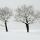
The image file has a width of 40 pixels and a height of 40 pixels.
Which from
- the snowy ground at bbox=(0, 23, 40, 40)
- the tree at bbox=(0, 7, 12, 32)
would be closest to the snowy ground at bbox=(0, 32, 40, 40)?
the snowy ground at bbox=(0, 23, 40, 40)

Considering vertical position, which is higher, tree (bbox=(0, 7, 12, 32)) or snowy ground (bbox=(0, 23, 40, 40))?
tree (bbox=(0, 7, 12, 32))

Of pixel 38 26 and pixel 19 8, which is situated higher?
pixel 19 8

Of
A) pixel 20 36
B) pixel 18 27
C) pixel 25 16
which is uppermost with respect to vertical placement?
pixel 25 16

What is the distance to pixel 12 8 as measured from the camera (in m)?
1.09

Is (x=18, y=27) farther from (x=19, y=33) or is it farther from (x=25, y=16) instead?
(x=25, y=16)

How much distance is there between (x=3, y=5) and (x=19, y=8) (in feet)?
0.80

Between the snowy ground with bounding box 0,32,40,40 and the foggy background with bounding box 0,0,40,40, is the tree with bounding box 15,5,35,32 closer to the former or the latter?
the foggy background with bounding box 0,0,40,40

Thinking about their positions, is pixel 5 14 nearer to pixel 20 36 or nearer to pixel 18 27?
pixel 18 27

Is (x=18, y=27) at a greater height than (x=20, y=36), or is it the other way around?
(x=18, y=27)

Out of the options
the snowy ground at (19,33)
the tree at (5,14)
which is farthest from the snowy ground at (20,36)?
the tree at (5,14)

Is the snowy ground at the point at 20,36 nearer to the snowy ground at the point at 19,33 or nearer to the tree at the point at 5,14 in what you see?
the snowy ground at the point at 19,33

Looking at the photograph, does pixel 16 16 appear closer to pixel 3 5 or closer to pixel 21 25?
pixel 21 25

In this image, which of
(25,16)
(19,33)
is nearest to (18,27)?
(19,33)

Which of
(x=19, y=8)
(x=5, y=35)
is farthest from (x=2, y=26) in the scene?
(x=19, y=8)
